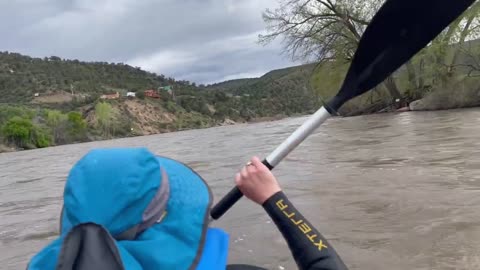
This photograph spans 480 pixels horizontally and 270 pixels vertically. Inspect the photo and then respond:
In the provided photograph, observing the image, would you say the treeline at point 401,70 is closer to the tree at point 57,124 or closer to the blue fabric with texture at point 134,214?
the blue fabric with texture at point 134,214

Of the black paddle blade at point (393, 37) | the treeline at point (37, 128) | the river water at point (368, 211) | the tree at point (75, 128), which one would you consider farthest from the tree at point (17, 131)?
the black paddle blade at point (393, 37)

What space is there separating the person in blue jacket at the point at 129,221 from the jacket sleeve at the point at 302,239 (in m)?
0.19

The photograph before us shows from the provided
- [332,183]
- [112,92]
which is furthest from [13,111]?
[332,183]

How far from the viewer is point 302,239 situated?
1.35m

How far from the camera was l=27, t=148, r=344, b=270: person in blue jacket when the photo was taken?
1.00 metres

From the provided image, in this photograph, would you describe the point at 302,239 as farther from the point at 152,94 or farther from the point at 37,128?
the point at 152,94

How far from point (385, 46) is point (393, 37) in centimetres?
4

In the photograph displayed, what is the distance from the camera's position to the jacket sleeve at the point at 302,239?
1.33 m

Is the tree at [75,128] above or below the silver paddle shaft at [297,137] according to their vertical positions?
below

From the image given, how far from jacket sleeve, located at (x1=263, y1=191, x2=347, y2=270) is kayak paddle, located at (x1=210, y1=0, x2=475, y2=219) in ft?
0.70

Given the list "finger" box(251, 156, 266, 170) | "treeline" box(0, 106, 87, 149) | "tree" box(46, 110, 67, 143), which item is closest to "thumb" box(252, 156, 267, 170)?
"finger" box(251, 156, 266, 170)

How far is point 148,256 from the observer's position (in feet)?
3.46

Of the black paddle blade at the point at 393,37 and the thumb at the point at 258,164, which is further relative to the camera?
the black paddle blade at the point at 393,37

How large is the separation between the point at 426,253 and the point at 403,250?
13 centimetres
